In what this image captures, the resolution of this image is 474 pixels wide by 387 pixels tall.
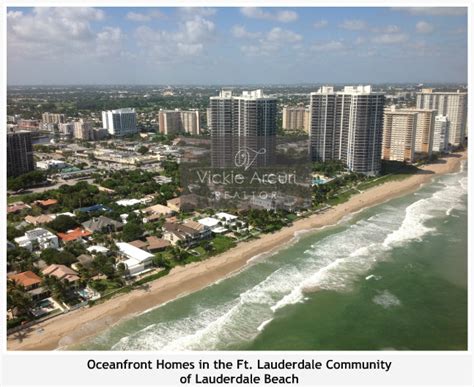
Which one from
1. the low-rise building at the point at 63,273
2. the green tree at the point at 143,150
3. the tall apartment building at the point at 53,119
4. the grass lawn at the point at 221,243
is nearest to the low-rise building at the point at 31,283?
the low-rise building at the point at 63,273

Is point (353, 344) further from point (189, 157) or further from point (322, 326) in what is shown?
point (189, 157)

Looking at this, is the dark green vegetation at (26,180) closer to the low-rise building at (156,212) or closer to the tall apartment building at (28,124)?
the low-rise building at (156,212)

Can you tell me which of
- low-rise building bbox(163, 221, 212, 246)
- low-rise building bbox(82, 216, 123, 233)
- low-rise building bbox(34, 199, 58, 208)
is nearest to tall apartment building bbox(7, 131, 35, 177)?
low-rise building bbox(34, 199, 58, 208)

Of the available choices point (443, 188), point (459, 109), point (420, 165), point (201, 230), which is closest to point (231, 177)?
point (201, 230)

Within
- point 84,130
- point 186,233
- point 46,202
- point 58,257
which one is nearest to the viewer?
point 58,257

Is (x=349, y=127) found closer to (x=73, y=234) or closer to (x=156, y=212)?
(x=156, y=212)

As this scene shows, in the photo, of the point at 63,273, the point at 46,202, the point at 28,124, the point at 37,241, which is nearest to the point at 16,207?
the point at 46,202

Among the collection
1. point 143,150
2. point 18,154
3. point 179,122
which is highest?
point 179,122
